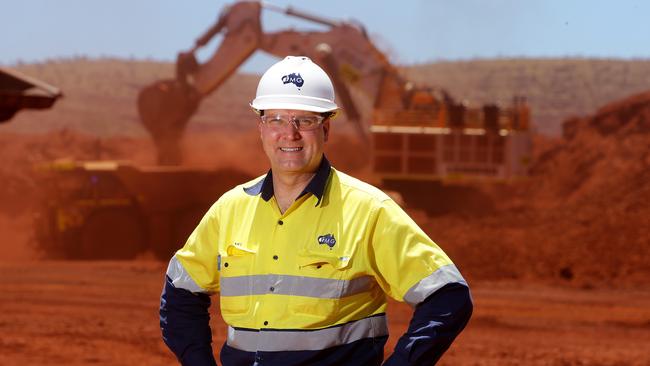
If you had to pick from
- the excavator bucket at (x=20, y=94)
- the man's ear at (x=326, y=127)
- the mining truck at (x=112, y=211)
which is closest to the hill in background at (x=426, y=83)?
the mining truck at (x=112, y=211)

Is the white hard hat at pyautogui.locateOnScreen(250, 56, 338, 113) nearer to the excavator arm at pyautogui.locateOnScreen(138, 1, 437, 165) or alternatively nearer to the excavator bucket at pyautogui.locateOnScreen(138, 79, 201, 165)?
the excavator arm at pyautogui.locateOnScreen(138, 1, 437, 165)

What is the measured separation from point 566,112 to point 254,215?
59.7 meters

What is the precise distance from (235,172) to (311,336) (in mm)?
20620

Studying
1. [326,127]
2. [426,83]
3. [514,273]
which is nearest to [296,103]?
[326,127]

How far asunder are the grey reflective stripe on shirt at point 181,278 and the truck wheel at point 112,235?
1691 cm

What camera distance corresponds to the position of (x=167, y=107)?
2394 centimetres

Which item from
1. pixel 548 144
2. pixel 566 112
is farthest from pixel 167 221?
pixel 566 112

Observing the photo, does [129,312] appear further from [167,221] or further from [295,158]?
[295,158]

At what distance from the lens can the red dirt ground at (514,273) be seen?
1160 cm

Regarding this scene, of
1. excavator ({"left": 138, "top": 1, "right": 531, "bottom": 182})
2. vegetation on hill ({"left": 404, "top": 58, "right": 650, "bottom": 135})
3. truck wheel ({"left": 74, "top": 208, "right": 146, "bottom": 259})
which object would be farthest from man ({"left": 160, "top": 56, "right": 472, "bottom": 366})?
vegetation on hill ({"left": 404, "top": 58, "right": 650, "bottom": 135})

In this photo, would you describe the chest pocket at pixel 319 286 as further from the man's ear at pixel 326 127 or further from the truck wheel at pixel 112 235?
the truck wheel at pixel 112 235

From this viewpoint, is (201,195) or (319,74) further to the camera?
(201,195)

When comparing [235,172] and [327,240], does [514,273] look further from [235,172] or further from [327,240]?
[327,240]

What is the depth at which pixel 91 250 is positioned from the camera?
2014 cm
